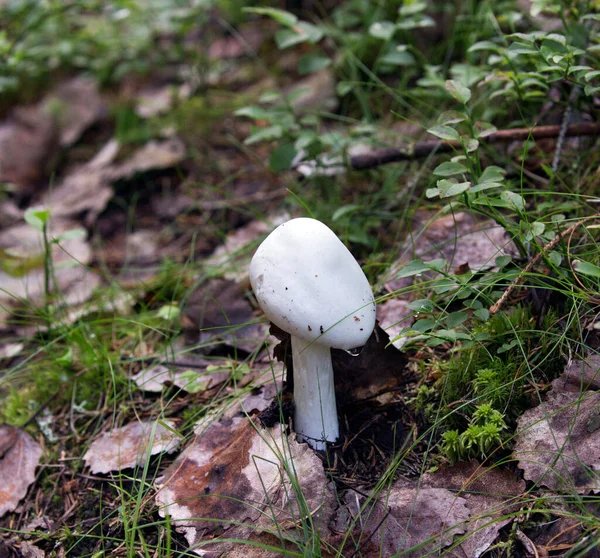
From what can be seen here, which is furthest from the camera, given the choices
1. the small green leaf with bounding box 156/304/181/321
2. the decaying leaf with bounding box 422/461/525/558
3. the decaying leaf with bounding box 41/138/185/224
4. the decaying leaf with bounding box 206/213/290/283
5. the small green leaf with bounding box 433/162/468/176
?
the decaying leaf with bounding box 41/138/185/224

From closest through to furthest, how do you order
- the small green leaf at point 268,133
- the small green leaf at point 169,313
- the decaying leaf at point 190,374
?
the decaying leaf at point 190,374
the small green leaf at point 169,313
the small green leaf at point 268,133

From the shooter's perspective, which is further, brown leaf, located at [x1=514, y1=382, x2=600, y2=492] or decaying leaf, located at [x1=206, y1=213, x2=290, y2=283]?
decaying leaf, located at [x1=206, y1=213, x2=290, y2=283]

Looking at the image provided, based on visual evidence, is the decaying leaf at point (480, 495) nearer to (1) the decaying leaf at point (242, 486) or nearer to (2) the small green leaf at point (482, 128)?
(1) the decaying leaf at point (242, 486)

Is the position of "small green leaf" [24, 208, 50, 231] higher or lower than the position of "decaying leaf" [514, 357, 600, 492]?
higher

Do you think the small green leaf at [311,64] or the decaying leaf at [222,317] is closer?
the decaying leaf at [222,317]

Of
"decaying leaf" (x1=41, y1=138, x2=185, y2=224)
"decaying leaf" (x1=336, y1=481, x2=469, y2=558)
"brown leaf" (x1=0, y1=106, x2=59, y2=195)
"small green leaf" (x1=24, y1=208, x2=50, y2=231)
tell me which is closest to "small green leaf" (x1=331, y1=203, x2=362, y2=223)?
"decaying leaf" (x1=336, y1=481, x2=469, y2=558)

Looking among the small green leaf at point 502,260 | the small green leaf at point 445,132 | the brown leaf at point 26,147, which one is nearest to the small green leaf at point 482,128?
the small green leaf at point 445,132

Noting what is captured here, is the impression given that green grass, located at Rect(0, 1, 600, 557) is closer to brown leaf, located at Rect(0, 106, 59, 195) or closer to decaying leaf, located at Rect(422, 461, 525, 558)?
decaying leaf, located at Rect(422, 461, 525, 558)

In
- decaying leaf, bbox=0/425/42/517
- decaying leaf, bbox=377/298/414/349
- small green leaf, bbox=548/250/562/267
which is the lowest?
decaying leaf, bbox=0/425/42/517
